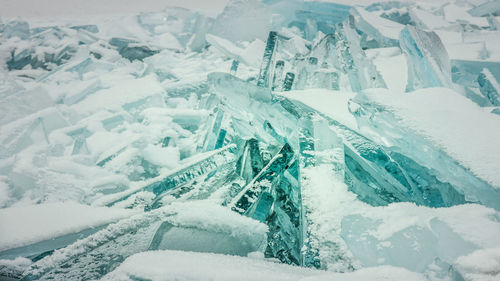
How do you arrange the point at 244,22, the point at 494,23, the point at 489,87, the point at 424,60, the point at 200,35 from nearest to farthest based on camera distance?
the point at 424,60, the point at 489,87, the point at 494,23, the point at 244,22, the point at 200,35

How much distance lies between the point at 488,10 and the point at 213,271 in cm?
389

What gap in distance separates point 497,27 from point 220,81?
2663 mm

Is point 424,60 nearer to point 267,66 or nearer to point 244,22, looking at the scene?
point 267,66

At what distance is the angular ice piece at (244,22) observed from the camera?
136 inches

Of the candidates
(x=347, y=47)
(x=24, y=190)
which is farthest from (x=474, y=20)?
(x=24, y=190)

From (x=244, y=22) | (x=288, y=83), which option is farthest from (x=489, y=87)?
(x=244, y=22)

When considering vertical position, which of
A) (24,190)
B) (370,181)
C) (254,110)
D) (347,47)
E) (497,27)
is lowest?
(24,190)

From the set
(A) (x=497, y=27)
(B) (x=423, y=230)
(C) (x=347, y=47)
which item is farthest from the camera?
(A) (x=497, y=27)

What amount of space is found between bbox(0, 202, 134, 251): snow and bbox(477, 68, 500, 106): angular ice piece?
71.8 inches

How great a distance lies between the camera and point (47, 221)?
24.0 inches

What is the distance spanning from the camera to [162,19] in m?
4.68

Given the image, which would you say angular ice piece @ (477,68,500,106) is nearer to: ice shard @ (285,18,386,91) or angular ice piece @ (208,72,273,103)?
ice shard @ (285,18,386,91)

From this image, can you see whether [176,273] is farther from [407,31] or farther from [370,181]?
[407,31]

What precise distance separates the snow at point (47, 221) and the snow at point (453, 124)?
90cm
